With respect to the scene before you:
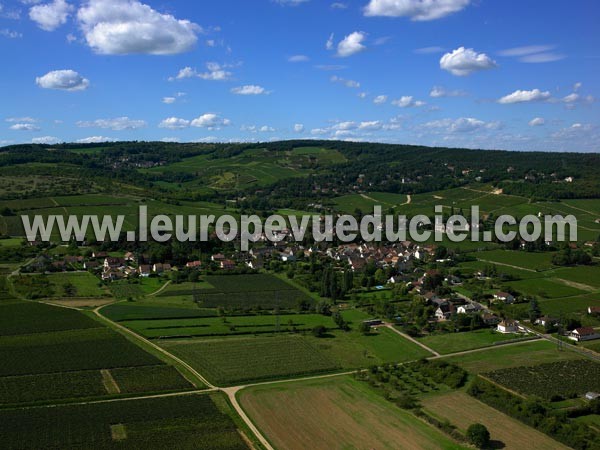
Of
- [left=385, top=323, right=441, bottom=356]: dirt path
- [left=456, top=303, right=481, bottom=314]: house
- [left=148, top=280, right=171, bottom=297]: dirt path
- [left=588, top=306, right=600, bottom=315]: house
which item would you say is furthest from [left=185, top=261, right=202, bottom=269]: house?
[left=588, top=306, right=600, bottom=315]: house

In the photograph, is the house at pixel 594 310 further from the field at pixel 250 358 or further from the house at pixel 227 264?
the house at pixel 227 264

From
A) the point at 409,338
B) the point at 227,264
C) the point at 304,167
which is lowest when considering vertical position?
the point at 409,338

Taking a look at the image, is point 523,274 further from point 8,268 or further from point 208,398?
point 8,268

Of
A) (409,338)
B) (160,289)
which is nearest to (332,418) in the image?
(409,338)

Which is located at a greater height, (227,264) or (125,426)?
(227,264)

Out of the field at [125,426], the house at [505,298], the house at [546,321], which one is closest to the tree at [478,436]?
the field at [125,426]

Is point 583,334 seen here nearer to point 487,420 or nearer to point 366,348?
point 366,348
